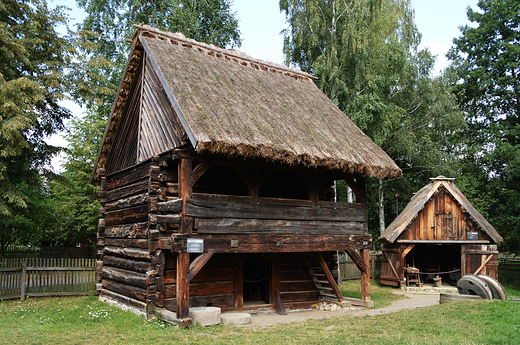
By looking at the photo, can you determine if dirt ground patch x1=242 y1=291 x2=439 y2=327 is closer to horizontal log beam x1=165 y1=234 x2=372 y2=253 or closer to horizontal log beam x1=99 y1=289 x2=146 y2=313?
horizontal log beam x1=165 y1=234 x2=372 y2=253

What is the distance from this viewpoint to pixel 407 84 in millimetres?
27984

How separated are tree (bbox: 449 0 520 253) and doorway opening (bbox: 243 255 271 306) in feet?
58.4

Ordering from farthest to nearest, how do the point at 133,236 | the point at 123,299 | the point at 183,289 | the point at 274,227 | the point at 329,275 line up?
the point at 329,275 < the point at 123,299 < the point at 133,236 < the point at 274,227 < the point at 183,289

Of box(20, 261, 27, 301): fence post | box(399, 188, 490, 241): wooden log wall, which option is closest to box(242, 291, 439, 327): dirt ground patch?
box(399, 188, 490, 241): wooden log wall

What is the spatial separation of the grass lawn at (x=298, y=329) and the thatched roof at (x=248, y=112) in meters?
A: 3.68

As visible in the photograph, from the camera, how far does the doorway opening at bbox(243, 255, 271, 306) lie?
13204 mm

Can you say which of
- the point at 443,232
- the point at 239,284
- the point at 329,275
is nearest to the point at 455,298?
the point at 329,275

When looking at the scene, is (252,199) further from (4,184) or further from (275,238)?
(4,184)

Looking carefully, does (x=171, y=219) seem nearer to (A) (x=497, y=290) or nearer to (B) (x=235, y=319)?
(B) (x=235, y=319)

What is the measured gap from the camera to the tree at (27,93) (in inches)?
587

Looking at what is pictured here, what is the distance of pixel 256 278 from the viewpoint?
1365 cm

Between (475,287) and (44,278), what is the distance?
1333 cm

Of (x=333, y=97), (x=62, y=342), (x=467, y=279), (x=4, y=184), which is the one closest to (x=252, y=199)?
(x=62, y=342)

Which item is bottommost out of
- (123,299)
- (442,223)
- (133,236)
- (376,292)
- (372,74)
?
(376,292)
